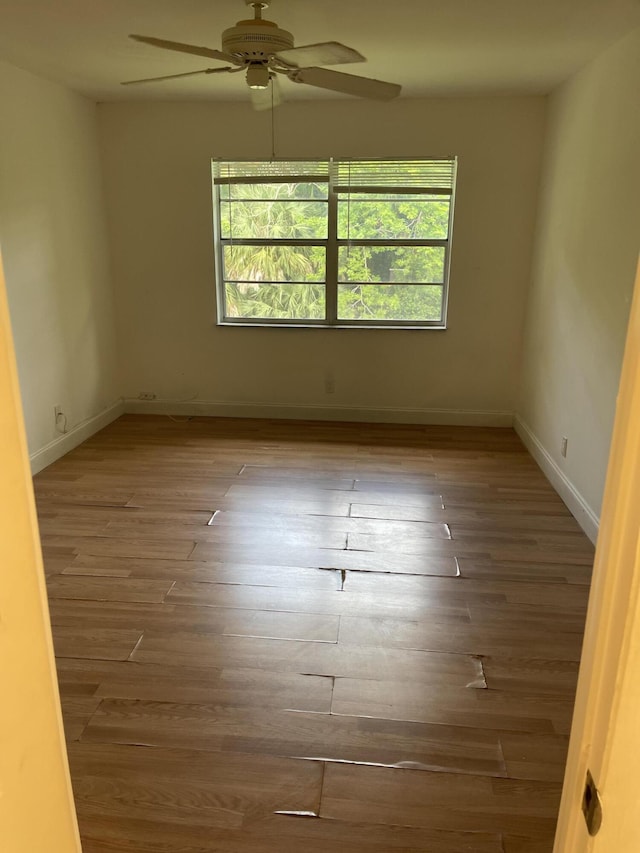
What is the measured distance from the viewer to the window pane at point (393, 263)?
4840 mm

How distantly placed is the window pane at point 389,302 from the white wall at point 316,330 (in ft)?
0.49

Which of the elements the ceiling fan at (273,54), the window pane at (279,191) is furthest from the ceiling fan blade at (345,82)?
the window pane at (279,191)

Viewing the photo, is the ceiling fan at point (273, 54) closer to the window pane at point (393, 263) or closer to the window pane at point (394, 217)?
the window pane at point (394, 217)

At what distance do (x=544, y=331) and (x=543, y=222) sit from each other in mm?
793

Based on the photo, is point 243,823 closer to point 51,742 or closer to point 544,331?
point 51,742

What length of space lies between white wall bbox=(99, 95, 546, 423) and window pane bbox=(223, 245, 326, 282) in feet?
0.77

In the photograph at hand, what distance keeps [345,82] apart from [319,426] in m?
2.72

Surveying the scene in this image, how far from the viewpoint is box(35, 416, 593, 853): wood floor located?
172cm

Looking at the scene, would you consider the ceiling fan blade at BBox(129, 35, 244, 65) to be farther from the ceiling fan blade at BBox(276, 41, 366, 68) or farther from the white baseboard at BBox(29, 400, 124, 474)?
the white baseboard at BBox(29, 400, 124, 474)

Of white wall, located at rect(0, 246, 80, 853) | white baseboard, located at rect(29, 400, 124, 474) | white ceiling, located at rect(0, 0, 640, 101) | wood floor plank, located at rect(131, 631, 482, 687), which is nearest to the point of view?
white wall, located at rect(0, 246, 80, 853)

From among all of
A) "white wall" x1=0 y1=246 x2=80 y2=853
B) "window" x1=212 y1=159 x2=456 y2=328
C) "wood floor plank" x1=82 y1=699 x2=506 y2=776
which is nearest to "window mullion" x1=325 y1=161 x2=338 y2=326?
"window" x1=212 y1=159 x2=456 y2=328

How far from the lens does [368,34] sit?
118 inches

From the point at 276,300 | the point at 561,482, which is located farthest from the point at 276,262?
the point at 561,482

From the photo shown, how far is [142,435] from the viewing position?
4.84 metres
